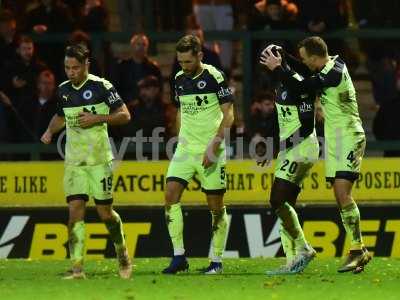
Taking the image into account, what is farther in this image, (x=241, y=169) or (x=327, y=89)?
(x=241, y=169)

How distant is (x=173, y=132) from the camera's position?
54.7ft

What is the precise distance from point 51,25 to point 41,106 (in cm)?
122

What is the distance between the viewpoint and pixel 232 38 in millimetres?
16922

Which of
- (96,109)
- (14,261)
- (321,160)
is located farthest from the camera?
(321,160)

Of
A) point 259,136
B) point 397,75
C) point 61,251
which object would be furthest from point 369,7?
point 61,251

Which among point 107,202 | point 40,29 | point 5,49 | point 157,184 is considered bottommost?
point 157,184

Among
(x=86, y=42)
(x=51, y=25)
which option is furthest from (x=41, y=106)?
(x=51, y=25)

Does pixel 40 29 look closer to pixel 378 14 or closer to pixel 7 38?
pixel 7 38

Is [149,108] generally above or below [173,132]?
above

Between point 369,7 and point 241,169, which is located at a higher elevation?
point 369,7

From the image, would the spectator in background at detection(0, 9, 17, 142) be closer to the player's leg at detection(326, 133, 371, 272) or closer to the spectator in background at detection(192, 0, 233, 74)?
the spectator in background at detection(192, 0, 233, 74)

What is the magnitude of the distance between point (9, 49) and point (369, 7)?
4.81 meters

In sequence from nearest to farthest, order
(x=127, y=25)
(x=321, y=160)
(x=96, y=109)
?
(x=96, y=109) < (x=321, y=160) < (x=127, y=25)

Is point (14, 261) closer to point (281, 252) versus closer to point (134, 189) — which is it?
point (134, 189)
